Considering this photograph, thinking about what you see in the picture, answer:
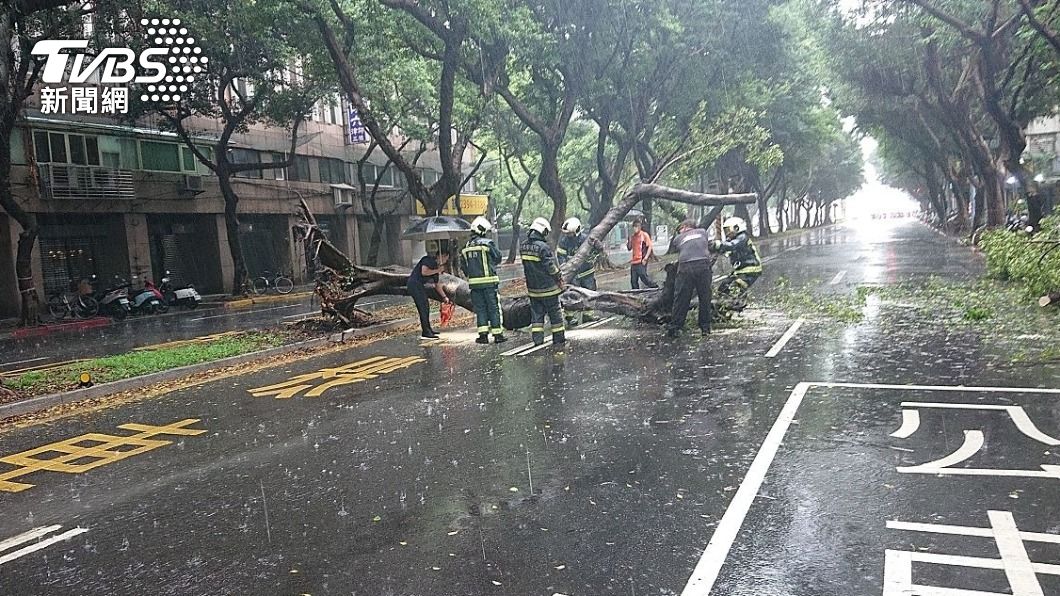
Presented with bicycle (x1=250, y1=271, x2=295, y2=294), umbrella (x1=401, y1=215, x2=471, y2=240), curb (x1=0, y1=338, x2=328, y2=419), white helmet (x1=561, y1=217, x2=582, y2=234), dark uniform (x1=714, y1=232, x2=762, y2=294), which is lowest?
curb (x1=0, y1=338, x2=328, y2=419)

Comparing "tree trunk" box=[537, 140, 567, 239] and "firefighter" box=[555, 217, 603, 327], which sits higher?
"tree trunk" box=[537, 140, 567, 239]

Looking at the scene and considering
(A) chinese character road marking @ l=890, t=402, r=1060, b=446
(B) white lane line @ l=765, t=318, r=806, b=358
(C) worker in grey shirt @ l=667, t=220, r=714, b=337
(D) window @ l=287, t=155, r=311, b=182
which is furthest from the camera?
(D) window @ l=287, t=155, r=311, b=182

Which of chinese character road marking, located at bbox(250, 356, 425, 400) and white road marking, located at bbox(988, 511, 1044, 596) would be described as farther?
chinese character road marking, located at bbox(250, 356, 425, 400)

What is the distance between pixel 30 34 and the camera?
16594 mm

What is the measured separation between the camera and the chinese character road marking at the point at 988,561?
3178mm

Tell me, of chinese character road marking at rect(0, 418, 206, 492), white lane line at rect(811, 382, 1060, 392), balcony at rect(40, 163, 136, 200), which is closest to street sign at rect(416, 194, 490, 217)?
balcony at rect(40, 163, 136, 200)

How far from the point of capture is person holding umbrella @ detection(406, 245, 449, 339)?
39.3ft

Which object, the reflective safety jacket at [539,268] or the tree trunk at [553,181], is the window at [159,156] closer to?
the tree trunk at [553,181]

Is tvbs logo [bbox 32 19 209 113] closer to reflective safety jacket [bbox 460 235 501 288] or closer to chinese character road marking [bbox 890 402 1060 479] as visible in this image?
reflective safety jacket [bbox 460 235 501 288]

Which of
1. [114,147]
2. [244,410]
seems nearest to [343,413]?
[244,410]

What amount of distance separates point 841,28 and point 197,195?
22.7 meters

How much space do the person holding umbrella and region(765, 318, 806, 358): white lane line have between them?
5338 millimetres

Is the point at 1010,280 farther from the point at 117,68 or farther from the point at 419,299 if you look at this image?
the point at 117,68

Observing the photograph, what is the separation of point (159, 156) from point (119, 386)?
19.2 m
